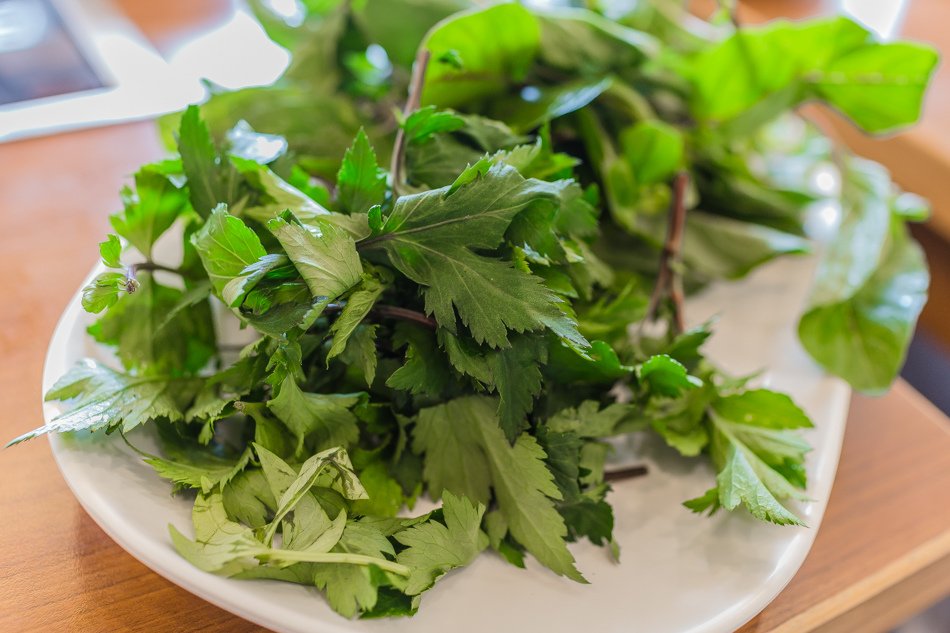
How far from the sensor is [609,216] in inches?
31.7

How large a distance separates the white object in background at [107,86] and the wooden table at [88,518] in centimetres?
5

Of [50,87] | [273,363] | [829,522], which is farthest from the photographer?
[50,87]

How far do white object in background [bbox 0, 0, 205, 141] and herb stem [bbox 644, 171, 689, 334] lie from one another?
2.03ft

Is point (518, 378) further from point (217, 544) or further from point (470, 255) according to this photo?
point (217, 544)

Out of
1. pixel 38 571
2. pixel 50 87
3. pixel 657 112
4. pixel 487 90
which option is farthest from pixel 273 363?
pixel 50 87

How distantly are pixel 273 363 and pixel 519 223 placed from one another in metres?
0.18

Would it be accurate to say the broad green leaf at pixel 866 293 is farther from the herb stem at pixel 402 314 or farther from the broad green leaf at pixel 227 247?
the broad green leaf at pixel 227 247

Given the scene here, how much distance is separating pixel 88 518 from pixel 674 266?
53 centimetres

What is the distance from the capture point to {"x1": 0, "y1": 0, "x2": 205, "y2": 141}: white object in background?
951 mm

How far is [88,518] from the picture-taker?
0.56m

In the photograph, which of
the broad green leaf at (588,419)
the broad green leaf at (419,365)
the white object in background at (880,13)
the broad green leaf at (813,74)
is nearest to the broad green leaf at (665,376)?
the broad green leaf at (588,419)

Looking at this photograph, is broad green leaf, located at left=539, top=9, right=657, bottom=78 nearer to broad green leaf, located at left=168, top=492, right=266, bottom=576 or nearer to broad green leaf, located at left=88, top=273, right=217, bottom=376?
broad green leaf, located at left=88, top=273, right=217, bottom=376

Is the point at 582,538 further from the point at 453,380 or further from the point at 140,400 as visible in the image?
the point at 140,400

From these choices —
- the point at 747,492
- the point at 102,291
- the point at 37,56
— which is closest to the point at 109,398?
the point at 102,291
